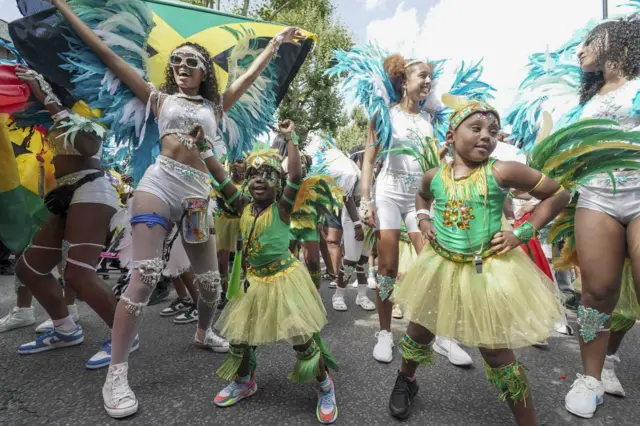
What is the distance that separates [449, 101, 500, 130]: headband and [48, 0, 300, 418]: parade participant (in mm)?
1538

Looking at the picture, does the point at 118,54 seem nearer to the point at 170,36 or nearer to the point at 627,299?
the point at 170,36

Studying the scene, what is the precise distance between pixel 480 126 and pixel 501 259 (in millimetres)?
703

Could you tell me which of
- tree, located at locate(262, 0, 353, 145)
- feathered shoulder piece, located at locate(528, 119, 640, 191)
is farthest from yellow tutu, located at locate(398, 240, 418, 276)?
tree, located at locate(262, 0, 353, 145)

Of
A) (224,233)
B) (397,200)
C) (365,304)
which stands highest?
(397,200)

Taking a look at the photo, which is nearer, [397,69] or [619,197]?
[619,197]

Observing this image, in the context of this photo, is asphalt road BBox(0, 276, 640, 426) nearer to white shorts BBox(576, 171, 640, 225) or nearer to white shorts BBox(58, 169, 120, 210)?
white shorts BBox(576, 171, 640, 225)

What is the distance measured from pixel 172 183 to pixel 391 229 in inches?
64.0

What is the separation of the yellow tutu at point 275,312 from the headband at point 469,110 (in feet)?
4.19

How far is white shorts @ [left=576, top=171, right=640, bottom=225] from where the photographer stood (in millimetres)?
2188

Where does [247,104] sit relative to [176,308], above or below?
above

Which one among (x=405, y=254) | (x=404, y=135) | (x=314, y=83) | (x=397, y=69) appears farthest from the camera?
(x=314, y=83)

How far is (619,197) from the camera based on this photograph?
2.21 metres

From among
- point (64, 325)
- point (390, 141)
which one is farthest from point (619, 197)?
point (64, 325)

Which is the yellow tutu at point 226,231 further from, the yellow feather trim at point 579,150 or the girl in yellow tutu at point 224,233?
the yellow feather trim at point 579,150
